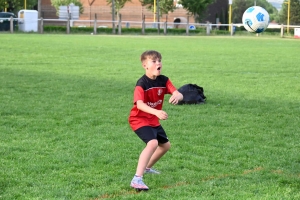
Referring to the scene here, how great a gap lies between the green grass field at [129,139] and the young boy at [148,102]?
0.86 ft

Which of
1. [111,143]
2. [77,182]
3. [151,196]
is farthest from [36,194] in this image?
[111,143]

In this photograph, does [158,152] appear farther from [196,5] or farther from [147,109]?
[196,5]

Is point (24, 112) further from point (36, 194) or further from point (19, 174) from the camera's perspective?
point (36, 194)

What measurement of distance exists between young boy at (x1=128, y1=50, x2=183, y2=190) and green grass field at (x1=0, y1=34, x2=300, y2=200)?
262 mm

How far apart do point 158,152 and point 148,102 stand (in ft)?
2.07

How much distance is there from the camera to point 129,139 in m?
8.12

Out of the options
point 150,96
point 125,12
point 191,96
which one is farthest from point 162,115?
point 125,12

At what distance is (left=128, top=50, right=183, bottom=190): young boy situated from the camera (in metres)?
5.75

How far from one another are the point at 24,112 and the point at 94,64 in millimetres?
9685

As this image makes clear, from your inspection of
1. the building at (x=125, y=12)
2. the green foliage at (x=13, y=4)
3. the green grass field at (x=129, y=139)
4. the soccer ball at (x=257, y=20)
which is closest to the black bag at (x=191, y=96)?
the green grass field at (x=129, y=139)

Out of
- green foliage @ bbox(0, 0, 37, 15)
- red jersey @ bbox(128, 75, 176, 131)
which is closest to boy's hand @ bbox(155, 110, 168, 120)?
red jersey @ bbox(128, 75, 176, 131)

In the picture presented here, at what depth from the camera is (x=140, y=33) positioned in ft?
173

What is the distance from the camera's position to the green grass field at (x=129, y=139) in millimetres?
5816

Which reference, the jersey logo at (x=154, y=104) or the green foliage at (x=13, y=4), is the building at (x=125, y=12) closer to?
the green foliage at (x=13, y=4)
